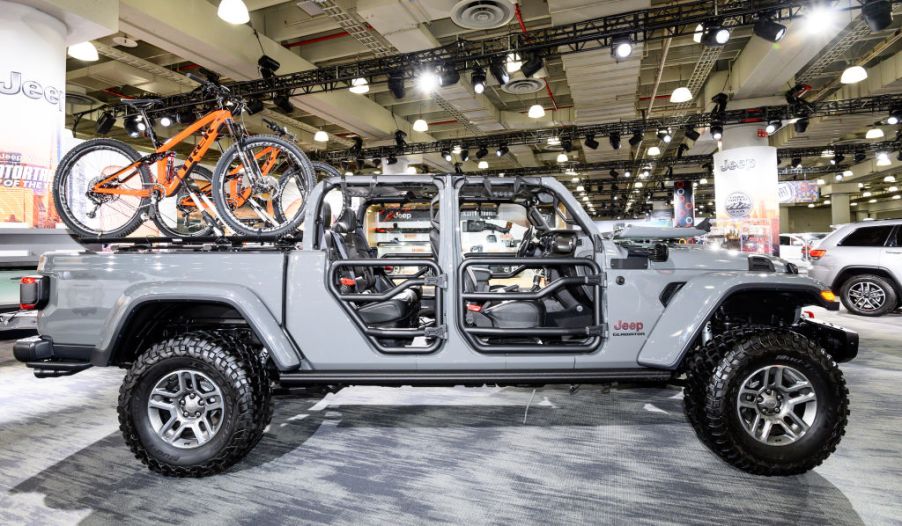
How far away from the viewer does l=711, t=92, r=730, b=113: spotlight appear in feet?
34.2

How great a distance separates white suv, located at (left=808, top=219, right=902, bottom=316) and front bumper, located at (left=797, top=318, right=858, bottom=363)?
548 centimetres

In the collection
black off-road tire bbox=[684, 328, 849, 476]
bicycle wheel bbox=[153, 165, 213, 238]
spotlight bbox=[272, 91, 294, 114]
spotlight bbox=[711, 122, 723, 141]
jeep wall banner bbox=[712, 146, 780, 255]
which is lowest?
black off-road tire bbox=[684, 328, 849, 476]

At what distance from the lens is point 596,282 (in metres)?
2.57

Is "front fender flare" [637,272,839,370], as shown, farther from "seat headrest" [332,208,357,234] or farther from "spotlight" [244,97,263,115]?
"spotlight" [244,97,263,115]

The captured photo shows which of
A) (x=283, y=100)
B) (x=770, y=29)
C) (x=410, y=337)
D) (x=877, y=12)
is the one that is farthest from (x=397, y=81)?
(x=410, y=337)

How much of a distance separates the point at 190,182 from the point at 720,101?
10762mm

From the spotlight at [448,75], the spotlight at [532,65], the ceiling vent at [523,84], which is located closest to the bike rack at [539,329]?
the spotlight at [532,65]

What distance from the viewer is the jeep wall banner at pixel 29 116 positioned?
5.46m

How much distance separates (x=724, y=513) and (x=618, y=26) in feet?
23.2

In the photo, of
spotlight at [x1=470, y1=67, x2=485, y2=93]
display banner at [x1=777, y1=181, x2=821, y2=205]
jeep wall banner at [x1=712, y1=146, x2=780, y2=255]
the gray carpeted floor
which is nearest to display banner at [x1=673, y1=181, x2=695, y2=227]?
display banner at [x1=777, y1=181, x2=821, y2=205]

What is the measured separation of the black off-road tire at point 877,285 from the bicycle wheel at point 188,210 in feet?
29.5

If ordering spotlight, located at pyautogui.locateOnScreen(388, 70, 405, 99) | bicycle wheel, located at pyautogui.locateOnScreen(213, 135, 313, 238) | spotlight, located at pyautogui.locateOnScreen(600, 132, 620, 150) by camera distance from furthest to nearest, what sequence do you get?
spotlight, located at pyautogui.locateOnScreen(600, 132, 620, 150)
spotlight, located at pyautogui.locateOnScreen(388, 70, 405, 99)
bicycle wheel, located at pyautogui.locateOnScreen(213, 135, 313, 238)

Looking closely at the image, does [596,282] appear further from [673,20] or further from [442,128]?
[442,128]

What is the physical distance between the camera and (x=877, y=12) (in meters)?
6.15
